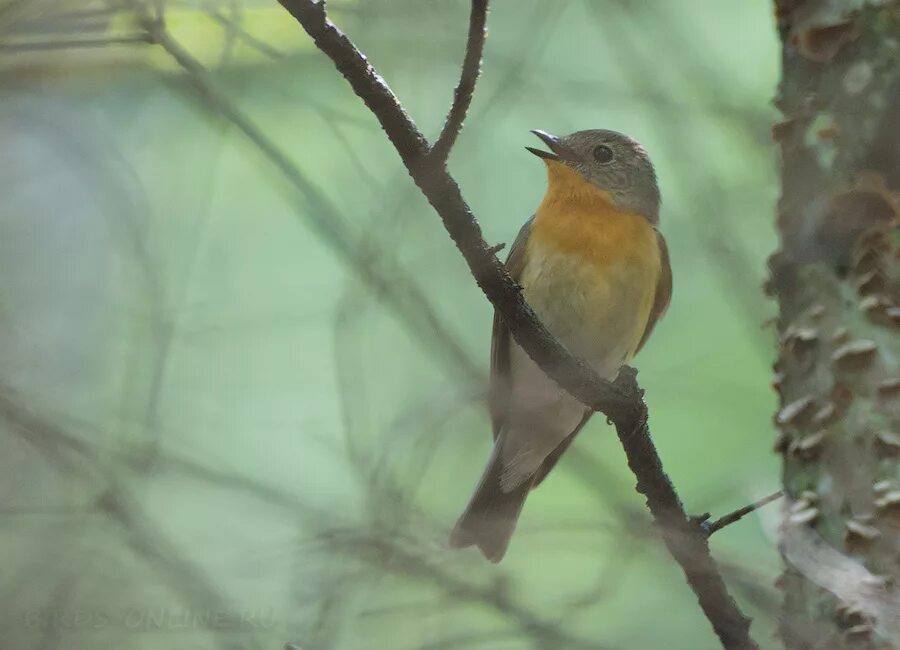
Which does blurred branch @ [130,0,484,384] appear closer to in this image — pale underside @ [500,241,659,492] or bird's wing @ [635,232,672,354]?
pale underside @ [500,241,659,492]

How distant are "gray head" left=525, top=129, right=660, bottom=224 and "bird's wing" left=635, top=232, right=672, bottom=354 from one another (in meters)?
0.22

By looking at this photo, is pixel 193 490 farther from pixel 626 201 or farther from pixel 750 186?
pixel 750 186

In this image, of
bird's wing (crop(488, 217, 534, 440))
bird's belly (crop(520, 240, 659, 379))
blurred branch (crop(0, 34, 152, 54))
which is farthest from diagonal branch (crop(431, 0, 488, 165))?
bird's belly (crop(520, 240, 659, 379))

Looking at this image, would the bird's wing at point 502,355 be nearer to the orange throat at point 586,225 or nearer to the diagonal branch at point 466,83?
the orange throat at point 586,225

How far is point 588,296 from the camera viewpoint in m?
3.91

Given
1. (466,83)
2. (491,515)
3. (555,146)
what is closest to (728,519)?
(466,83)

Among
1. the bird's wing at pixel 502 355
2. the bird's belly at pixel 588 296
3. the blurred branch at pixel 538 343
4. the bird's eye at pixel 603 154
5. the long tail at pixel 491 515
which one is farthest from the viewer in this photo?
the bird's eye at pixel 603 154

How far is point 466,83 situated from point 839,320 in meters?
1.47

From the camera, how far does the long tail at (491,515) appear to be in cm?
356

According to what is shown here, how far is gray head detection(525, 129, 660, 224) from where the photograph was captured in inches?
169

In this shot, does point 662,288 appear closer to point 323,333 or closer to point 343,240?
point 343,240

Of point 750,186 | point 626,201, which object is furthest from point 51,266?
→ point 750,186

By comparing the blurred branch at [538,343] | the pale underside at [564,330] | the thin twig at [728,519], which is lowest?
the thin twig at [728,519]

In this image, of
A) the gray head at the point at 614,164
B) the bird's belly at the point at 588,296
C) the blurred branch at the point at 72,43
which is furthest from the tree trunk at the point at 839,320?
the blurred branch at the point at 72,43
